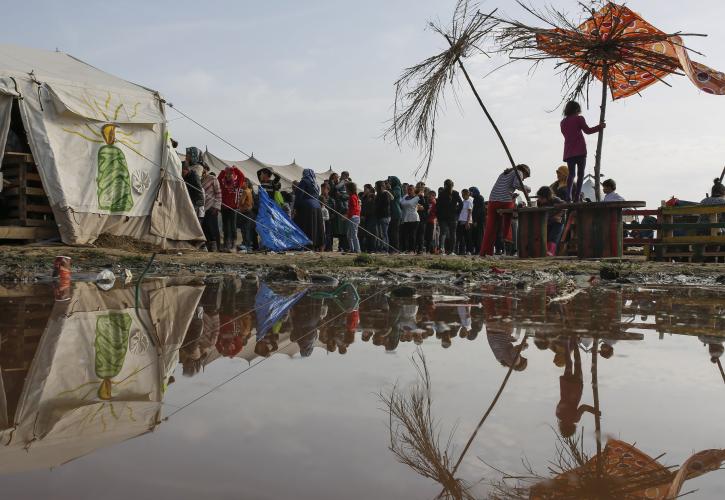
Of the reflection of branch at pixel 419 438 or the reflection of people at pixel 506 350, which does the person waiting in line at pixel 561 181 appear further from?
the reflection of branch at pixel 419 438

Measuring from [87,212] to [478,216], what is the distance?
25.5ft

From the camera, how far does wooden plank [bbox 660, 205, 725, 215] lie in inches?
363

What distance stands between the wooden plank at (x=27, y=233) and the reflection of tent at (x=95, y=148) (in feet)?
1.71

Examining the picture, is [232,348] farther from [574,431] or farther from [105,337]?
[574,431]

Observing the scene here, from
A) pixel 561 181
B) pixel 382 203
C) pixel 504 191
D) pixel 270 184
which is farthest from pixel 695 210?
pixel 270 184

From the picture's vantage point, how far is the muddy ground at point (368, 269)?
6438 millimetres

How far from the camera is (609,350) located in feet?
8.80

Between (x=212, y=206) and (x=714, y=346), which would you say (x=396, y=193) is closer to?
(x=212, y=206)

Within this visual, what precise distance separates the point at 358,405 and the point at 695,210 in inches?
345

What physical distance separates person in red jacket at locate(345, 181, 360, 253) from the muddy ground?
3803mm

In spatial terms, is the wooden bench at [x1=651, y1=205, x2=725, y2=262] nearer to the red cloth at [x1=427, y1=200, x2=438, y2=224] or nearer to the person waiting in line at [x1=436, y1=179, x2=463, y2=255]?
the person waiting in line at [x1=436, y1=179, x2=463, y2=255]

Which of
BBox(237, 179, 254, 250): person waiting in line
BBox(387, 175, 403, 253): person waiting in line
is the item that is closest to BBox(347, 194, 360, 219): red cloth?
BBox(387, 175, 403, 253): person waiting in line

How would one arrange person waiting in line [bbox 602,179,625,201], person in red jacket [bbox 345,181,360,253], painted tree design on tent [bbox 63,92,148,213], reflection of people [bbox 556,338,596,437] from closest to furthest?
reflection of people [bbox 556,338,596,437]
person waiting in line [bbox 602,179,625,201]
painted tree design on tent [bbox 63,92,148,213]
person in red jacket [bbox 345,181,360,253]

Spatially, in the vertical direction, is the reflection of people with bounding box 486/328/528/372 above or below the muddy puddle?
above
